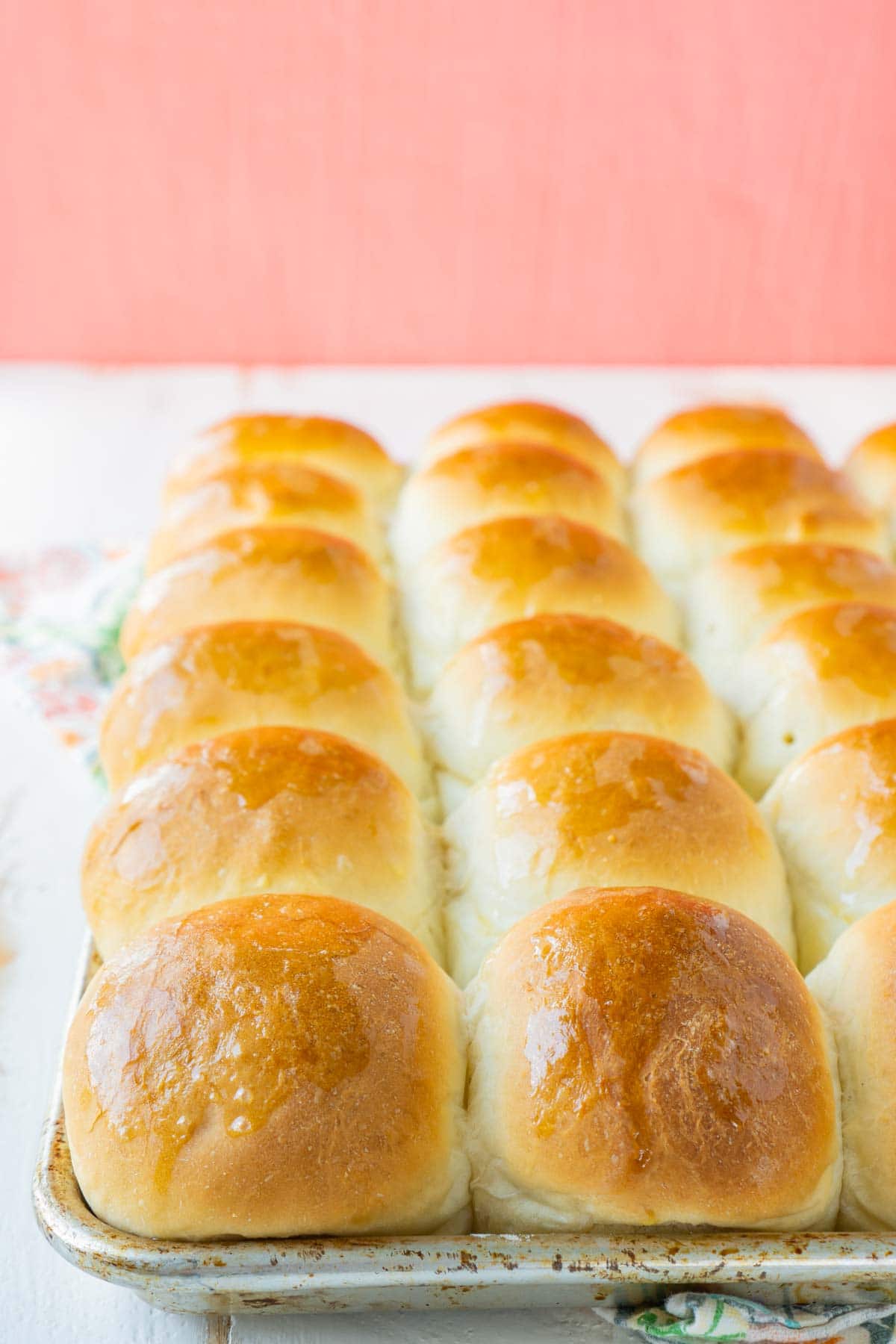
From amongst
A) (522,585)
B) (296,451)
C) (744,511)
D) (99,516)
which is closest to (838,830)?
(522,585)

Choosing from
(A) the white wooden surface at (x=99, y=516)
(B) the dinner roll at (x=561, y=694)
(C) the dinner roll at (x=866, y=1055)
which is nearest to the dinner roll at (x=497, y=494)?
(B) the dinner roll at (x=561, y=694)

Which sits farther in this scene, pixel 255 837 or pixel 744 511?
pixel 744 511

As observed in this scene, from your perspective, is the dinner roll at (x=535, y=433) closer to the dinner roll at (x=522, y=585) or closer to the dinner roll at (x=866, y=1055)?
the dinner roll at (x=522, y=585)

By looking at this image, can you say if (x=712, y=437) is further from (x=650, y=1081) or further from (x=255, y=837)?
(x=650, y=1081)

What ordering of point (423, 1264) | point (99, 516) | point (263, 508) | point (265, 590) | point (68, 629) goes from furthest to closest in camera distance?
point (99, 516), point (68, 629), point (263, 508), point (265, 590), point (423, 1264)

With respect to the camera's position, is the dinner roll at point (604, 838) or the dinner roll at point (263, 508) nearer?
the dinner roll at point (604, 838)

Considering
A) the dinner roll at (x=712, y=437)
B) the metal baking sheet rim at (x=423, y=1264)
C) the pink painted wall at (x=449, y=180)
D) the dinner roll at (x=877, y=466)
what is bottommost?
the metal baking sheet rim at (x=423, y=1264)
